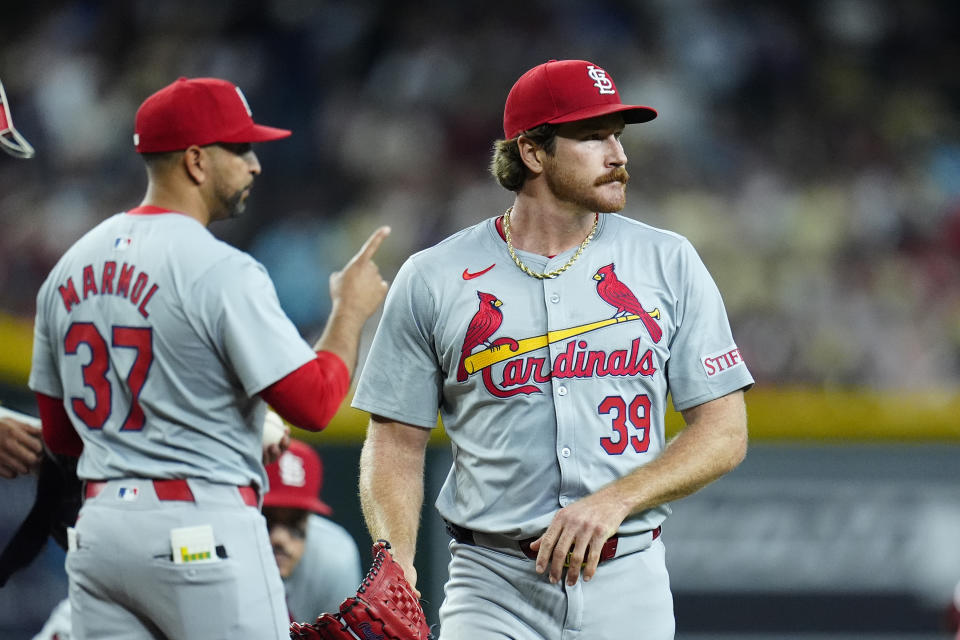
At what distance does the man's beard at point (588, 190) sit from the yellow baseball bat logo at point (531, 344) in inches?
10.6

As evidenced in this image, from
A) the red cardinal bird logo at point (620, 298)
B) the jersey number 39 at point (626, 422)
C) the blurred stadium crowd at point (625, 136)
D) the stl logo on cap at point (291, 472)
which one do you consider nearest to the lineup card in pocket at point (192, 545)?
the jersey number 39 at point (626, 422)

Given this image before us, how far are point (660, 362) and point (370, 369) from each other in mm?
708

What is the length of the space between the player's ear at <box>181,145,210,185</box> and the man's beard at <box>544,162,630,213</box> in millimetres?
844

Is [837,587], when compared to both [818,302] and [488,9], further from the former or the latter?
[488,9]

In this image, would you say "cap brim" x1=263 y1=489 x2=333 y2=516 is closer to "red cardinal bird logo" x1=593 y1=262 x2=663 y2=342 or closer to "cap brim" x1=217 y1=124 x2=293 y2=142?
"cap brim" x1=217 y1=124 x2=293 y2=142

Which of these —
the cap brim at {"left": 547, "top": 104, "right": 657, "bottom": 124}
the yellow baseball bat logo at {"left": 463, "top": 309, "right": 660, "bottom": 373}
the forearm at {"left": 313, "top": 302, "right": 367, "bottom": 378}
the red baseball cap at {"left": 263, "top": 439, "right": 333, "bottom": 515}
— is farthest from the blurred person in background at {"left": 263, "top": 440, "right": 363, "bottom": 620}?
the cap brim at {"left": 547, "top": 104, "right": 657, "bottom": 124}

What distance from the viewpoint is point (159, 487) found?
3145 mm

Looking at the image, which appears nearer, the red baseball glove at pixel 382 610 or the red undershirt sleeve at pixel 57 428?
the red baseball glove at pixel 382 610

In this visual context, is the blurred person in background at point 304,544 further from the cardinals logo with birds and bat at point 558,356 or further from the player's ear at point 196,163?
the cardinals logo with birds and bat at point 558,356

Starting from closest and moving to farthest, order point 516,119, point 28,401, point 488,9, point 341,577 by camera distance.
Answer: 1. point 516,119
2. point 341,577
3. point 28,401
4. point 488,9

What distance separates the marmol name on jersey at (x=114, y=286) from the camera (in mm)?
3158

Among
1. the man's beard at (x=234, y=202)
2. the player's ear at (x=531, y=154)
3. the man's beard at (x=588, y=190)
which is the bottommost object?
the man's beard at (x=588, y=190)

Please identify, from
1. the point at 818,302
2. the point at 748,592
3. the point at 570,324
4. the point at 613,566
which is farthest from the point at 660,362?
the point at 818,302

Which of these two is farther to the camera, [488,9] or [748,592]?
[488,9]
